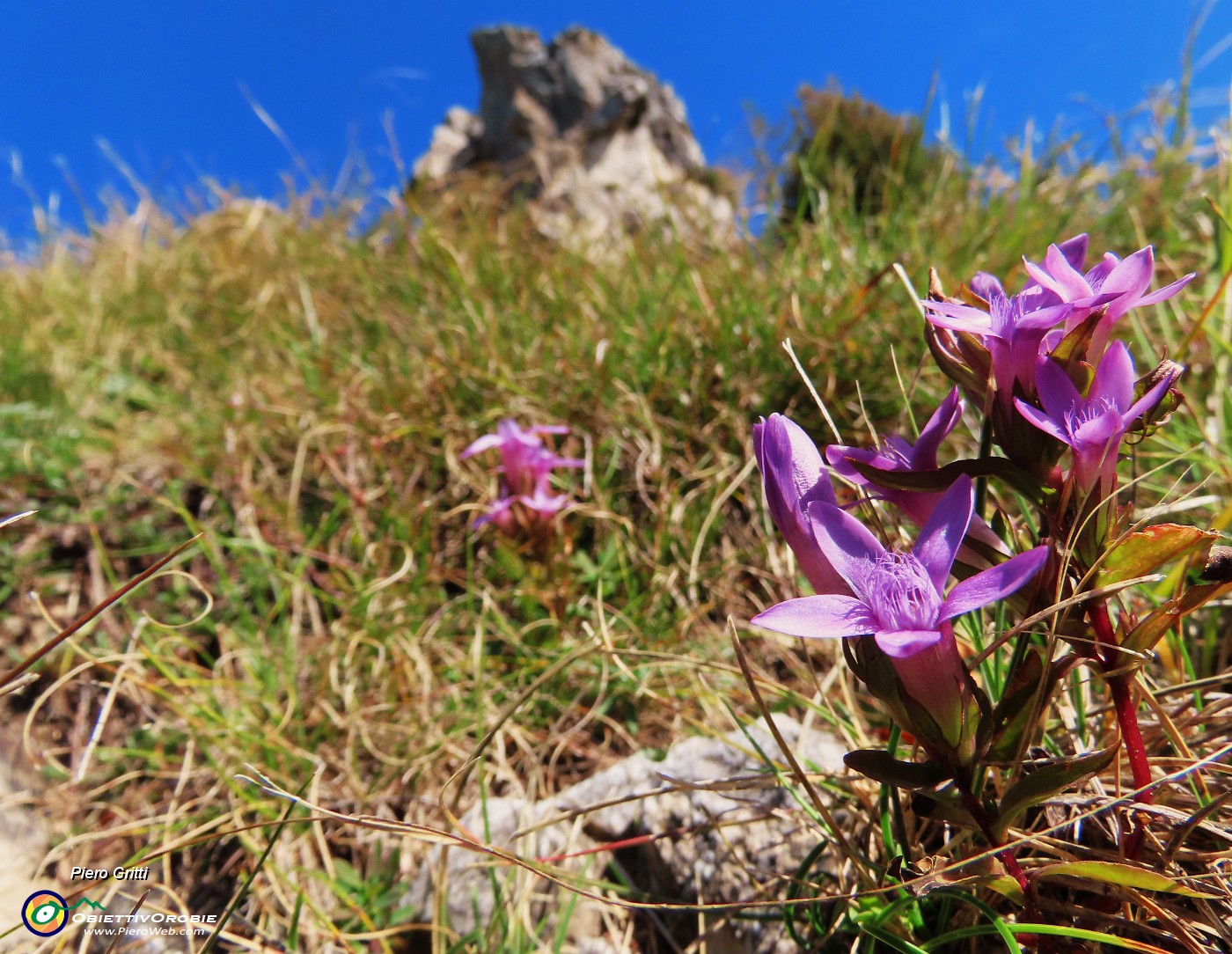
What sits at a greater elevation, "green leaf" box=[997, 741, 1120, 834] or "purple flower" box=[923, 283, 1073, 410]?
"purple flower" box=[923, 283, 1073, 410]

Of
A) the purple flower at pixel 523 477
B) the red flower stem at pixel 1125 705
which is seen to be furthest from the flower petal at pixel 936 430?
the purple flower at pixel 523 477

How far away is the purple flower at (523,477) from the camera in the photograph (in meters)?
1.69

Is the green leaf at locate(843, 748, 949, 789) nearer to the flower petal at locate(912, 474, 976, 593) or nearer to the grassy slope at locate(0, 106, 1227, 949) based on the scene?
the flower petal at locate(912, 474, 976, 593)

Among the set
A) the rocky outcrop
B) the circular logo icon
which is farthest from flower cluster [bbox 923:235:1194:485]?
the circular logo icon

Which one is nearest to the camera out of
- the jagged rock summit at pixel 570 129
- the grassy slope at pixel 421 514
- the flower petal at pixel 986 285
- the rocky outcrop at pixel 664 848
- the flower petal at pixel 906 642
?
the flower petal at pixel 906 642

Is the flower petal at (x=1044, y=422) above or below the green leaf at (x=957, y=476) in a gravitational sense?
above

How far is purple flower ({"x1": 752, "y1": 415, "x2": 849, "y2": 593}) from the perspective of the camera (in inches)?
27.6

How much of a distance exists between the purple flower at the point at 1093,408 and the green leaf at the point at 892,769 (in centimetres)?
31

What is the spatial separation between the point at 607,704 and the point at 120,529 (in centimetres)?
182

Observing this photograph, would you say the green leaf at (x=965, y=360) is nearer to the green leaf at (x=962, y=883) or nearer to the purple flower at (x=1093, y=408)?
the purple flower at (x=1093, y=408)

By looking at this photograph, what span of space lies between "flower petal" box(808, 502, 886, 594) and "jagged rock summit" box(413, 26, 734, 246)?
4861 millimetres

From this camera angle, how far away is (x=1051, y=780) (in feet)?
2.01

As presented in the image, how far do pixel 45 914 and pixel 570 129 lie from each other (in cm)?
609

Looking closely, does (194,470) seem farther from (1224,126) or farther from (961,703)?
(1224,126)
